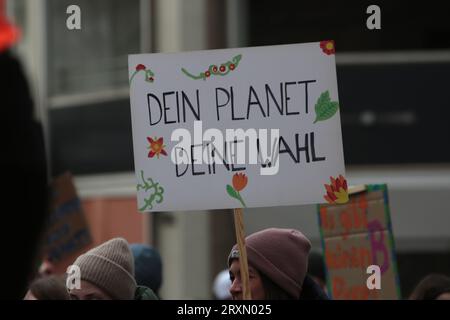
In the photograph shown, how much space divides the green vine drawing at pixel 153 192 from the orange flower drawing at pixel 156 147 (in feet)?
0.23

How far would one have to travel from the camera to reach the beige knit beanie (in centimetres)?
366

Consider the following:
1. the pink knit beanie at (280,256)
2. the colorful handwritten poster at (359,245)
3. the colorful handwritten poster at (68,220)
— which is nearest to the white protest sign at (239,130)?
the pink knit beanie at (280,256)

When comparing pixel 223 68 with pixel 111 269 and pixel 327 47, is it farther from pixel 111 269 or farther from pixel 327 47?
pixel 111 269

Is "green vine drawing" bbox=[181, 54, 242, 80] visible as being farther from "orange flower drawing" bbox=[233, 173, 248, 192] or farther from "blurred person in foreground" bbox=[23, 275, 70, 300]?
"blurred person in foreground" bbox=[23, 275, 70, 300]

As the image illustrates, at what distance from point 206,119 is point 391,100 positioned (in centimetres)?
841

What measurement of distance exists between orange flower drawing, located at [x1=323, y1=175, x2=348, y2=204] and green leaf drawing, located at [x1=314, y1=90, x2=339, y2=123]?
0.18 meters

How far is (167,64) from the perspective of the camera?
3.48 metres

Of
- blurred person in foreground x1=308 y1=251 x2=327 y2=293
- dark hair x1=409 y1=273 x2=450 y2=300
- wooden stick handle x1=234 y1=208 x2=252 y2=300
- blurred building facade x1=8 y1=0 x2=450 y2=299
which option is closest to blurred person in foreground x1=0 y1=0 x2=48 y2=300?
wooden stick handle x1=234 y1=208 x2=252 y2=300

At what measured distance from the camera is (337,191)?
3400mm

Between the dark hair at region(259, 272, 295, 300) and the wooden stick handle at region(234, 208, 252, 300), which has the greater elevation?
the wooden stick handle at region(234, 208, 252, 300)

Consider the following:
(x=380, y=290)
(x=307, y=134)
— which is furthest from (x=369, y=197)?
(x=307, y=134)

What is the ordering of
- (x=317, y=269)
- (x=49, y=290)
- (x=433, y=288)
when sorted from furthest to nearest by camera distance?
(x=317, y=269) → (x=433, y=288) → (x=49, y=290)

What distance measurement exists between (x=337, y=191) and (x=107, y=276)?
77 cm

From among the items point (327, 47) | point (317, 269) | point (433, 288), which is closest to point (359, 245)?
point (433, 288)
